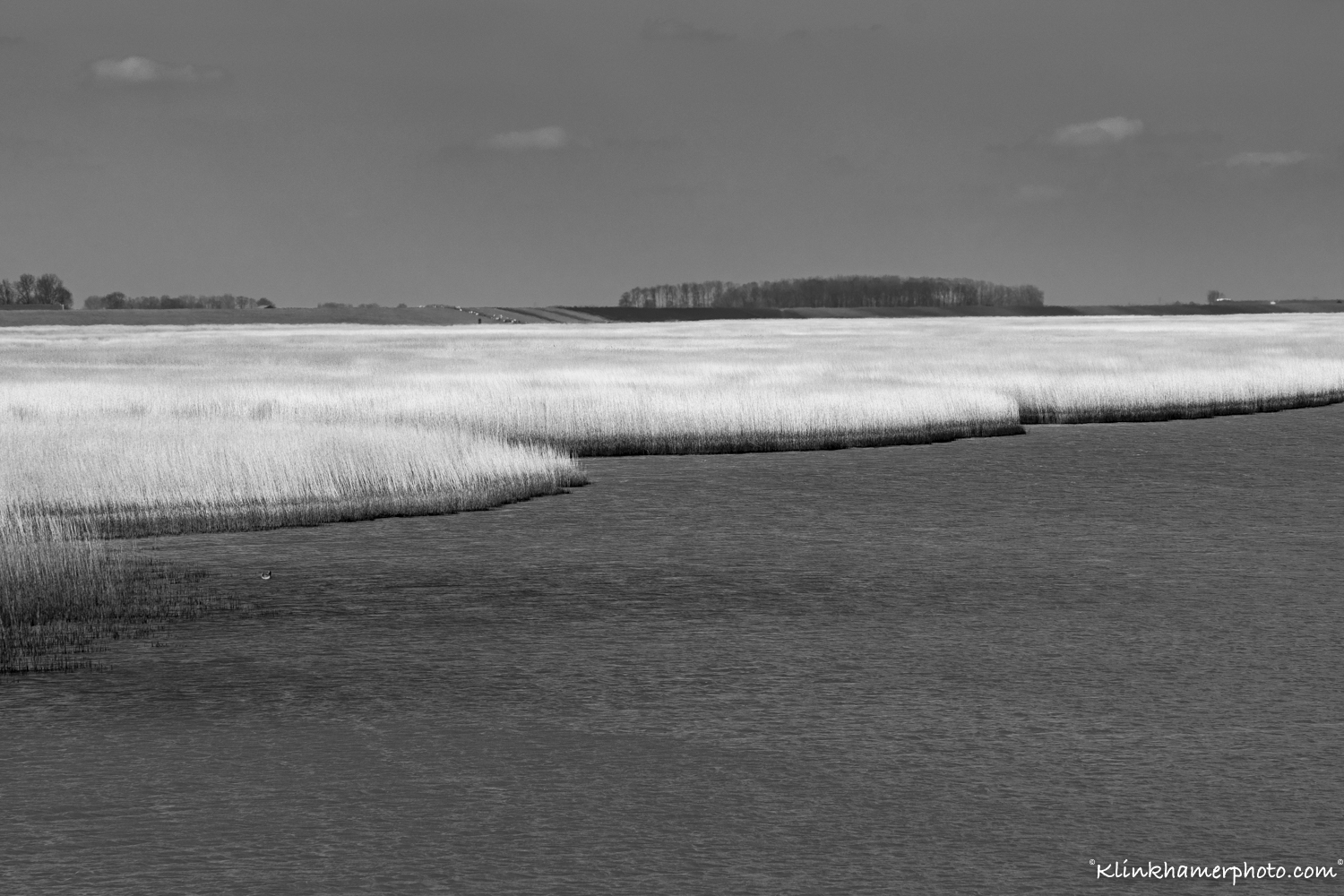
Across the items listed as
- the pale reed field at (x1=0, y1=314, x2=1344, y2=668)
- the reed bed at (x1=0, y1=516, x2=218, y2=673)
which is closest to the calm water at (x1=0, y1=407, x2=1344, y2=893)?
the reed bed at (x1=0, y1=516, x2=218, y2=673)

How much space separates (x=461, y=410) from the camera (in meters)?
37.7

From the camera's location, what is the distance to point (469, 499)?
74.6 ft

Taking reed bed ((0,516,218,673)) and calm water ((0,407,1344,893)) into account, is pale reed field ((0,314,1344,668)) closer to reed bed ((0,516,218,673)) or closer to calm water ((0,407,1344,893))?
reed bed ((0,516,218,673))

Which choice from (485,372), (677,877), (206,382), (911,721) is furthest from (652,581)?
(485,372)

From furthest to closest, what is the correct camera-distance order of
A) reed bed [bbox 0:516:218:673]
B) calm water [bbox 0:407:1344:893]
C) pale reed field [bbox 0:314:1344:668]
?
pale reed field [bbox 0:314:1344:668] < reed bed [bbox 0:516:218:673] < calm water [bbox 0:407:1344:893]

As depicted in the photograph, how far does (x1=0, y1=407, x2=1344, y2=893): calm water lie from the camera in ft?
25.3

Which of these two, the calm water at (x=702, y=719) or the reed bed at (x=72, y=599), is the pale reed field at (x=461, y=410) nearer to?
the reed bed at (x=72, y=599)

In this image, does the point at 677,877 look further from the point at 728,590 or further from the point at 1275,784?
the point at 728,590

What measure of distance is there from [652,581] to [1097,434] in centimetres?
2089

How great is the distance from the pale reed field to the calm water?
337 centimetres

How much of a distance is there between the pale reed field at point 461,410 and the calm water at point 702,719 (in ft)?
11.1

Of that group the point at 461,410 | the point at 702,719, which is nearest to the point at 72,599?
the point at 702,719

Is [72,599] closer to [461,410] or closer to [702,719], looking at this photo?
[702,719]

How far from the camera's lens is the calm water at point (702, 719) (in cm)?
772
